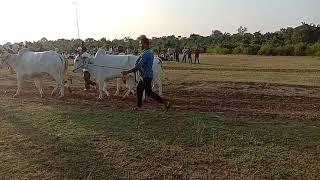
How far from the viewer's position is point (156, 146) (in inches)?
388

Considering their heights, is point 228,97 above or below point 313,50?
below

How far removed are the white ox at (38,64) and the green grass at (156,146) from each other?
3.96 m

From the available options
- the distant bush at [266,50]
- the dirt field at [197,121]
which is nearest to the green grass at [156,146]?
the dirt field at [197,121]

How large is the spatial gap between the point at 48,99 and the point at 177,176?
9.14 meters

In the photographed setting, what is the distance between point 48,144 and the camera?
399 inches

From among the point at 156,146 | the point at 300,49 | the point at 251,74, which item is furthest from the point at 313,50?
the point at 156,146

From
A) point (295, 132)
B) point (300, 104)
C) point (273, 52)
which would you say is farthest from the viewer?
point (273, 52)

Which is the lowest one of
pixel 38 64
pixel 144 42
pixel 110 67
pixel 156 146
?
pixel 156 146

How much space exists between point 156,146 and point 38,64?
8.23m

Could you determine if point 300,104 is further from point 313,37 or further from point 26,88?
point 313,37

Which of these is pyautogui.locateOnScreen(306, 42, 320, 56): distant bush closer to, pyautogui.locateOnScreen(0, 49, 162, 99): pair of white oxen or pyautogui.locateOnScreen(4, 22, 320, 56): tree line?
pyautogui.locateOnScreen(4, 22, 320, 56): tree line

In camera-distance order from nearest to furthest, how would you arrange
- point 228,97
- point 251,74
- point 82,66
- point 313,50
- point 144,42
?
1. point 144,42
2. point 82,66
3. point 228,97
4. point 251,74
5. point 313,50

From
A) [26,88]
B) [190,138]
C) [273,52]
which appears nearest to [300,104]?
[190,138]

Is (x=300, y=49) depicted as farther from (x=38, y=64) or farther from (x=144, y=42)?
(x=144, y=42)
